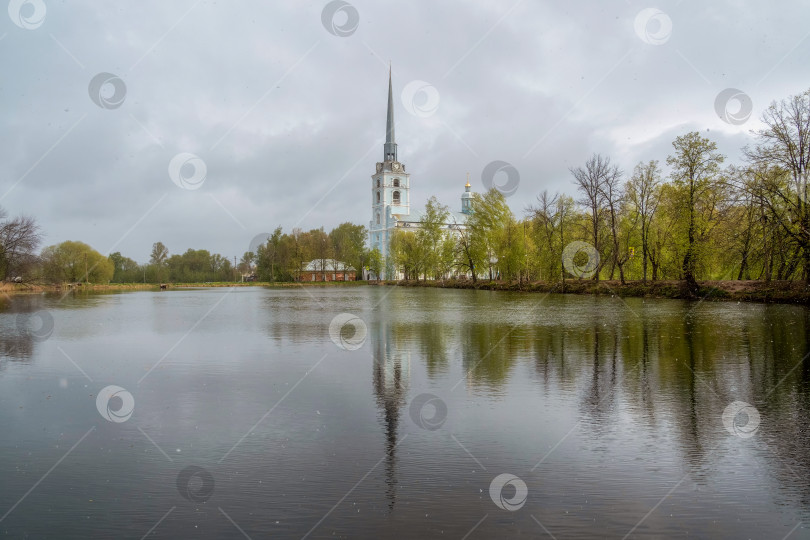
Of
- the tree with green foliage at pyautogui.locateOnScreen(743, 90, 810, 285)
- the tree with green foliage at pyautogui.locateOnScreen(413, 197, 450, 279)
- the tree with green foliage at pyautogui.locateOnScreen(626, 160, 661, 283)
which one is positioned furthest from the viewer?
the tree with green foliage at pyautogui.locateOnScreen(413, 197, 450, 279)

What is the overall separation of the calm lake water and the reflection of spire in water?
6cm

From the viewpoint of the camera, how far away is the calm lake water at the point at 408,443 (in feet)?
20.8

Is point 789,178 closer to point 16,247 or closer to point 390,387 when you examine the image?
point 390,387

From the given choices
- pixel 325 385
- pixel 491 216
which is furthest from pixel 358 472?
pixel 491 216

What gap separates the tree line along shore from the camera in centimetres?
3650

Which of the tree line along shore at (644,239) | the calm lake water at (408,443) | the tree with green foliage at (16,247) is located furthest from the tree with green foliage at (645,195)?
A: the tree with green foliage at (16,247)

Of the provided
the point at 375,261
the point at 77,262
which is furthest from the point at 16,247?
the point at 375,261

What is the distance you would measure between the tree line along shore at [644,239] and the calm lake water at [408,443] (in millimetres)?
23019

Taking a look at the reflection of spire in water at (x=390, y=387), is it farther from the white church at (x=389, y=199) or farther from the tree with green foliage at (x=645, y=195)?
the white church at (x=389, y=199)

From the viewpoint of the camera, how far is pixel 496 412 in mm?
10547

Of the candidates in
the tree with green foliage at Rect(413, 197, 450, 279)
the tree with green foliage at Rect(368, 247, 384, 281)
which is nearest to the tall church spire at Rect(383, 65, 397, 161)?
the tree with green foliage at Rect(368, 247, 384, 281)

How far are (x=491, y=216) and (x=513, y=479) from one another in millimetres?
79298

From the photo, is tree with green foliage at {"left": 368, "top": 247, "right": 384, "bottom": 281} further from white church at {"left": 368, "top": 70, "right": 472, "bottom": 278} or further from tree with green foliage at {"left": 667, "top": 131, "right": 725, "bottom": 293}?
tree with green foliage at {"left": 667, "top": 131, "right": 725, "bottom": 293}

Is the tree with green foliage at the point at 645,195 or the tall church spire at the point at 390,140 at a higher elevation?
the tall church spire at the point at 390,140
